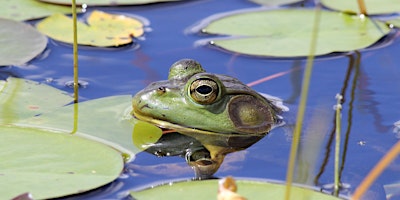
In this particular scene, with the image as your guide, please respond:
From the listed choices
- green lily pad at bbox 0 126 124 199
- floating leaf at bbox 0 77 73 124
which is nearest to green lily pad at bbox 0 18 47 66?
floating leaf at bbox 0 77 73 124

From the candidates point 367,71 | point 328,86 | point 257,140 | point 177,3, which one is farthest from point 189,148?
point 177,3

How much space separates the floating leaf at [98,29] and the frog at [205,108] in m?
1.16

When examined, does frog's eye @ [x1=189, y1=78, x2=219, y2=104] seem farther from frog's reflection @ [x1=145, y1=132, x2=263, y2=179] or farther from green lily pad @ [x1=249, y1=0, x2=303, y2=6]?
green lily pad @ [x1=249, y1=0, x2=303, y2=6]

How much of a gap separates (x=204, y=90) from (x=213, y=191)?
93 centimetres

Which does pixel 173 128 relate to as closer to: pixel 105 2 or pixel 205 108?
pixel 205 108

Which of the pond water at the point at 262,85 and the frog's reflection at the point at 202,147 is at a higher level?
the pond water at the point at 262,85

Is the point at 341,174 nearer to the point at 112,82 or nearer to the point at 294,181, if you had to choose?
the point at 294,181

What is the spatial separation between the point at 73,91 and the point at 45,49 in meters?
0.68

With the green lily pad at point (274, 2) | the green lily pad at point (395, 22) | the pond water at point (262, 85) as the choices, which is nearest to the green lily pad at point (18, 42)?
the pond water at point (262, 85)

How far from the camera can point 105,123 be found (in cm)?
403

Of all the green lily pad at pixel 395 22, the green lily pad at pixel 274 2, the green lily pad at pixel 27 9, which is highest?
the green lily pad at pixel 274 2

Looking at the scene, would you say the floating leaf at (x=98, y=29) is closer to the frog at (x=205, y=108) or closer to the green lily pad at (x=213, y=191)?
the frog at (x=205, y=108)

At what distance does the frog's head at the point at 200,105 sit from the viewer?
402 centimetres

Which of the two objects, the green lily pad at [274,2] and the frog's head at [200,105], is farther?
the green lily pad at [274,2]
